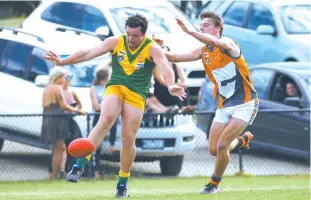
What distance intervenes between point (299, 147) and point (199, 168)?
1524 mm

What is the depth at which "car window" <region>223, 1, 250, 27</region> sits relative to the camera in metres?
23.9

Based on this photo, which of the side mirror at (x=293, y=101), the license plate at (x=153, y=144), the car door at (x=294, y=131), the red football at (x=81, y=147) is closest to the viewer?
the red football at (x=81, y=147)

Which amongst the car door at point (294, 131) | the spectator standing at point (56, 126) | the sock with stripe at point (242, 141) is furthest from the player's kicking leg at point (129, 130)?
the car door at point (294, 131)

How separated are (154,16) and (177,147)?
16.3 ft

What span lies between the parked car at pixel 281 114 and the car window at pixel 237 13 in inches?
170

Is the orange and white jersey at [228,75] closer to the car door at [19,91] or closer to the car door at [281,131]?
the car door at [281,131]

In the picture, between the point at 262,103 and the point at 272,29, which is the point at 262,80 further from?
the point at 272,29

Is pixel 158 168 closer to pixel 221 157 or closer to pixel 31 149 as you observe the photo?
pixel 31 149

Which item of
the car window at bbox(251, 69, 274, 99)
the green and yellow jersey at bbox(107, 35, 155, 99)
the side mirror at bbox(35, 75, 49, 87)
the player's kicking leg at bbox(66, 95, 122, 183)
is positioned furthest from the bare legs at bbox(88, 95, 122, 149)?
the car window at bbox(251, 69, 274, 99)

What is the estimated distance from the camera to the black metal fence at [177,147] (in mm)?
17625

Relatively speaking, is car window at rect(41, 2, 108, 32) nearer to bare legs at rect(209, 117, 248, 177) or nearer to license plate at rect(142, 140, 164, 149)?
license plate at rect(142, 140, 164, 149)

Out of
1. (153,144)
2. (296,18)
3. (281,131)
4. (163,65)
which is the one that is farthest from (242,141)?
(296,18)

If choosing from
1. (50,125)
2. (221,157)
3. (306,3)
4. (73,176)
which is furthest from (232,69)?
(306,3)

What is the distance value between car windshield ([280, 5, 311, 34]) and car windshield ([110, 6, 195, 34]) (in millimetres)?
1922
